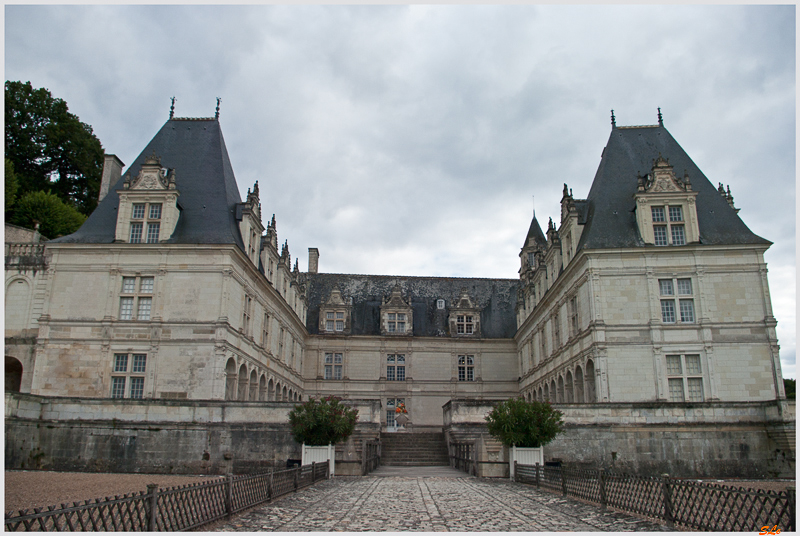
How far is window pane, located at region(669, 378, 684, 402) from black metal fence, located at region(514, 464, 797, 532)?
10.7m

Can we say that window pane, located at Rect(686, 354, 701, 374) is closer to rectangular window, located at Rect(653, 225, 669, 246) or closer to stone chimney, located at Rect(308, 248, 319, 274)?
rectangular window, located at Rect(653, 225, 669, 246)

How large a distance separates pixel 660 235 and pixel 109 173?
2570 centimetres

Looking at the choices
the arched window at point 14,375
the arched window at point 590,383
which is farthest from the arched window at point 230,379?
the arched window at point 590,383

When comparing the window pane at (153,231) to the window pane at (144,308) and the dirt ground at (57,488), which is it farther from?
the dirt ground at (57,488)

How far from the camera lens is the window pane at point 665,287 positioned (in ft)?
79.4

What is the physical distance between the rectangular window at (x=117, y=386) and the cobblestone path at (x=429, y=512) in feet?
39.3

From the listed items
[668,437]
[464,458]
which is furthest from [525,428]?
[668,437]

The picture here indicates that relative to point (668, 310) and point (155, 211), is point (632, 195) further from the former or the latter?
point (155, 211)

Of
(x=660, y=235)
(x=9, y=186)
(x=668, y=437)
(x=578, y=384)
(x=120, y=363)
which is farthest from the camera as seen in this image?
(x=9, y=186)

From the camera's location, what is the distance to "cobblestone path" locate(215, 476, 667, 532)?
944 cm

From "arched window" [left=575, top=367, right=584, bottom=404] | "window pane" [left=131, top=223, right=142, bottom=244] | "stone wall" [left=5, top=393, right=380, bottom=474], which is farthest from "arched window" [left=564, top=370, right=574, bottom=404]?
"window pane" [left=131, top=223, right=142, bottom=244]

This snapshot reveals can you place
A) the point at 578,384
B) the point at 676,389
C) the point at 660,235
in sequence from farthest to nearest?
the point at 578,384, the point at 660,235, the point at 676,389

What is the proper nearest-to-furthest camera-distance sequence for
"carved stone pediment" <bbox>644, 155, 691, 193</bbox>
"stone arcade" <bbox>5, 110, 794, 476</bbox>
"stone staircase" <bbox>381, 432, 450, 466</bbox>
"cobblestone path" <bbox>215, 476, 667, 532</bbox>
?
"cobblestone path" <bbox>215, 476, 667, 532</bbox>, "stone arcade" <bbox>5, 110, 794, 476</bbox>, "carved stone pediment" <bbox>644, 155, 691, 193</bbox>, "stone staircase" <bbox>381, 432, 450, 466</bbox>

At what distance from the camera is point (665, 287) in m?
24.2
